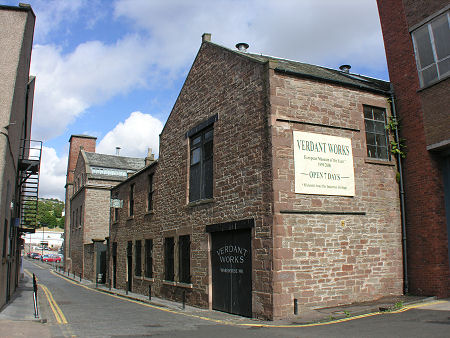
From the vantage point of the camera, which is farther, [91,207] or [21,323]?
[91,207]

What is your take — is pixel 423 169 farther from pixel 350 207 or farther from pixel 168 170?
pixel 168 170

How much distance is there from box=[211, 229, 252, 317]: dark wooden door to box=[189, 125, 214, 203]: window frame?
6.29 ft

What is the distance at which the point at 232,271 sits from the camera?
12953 mm

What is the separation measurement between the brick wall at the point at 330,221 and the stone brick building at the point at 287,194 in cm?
3

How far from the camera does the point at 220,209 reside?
1396 cm

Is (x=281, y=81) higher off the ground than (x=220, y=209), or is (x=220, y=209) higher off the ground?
(x=281, y=81)

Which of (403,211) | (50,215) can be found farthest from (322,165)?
(50,215)

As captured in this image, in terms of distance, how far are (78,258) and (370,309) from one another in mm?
34907

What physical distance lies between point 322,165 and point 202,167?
5.40 metres

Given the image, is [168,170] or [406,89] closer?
[406,89]

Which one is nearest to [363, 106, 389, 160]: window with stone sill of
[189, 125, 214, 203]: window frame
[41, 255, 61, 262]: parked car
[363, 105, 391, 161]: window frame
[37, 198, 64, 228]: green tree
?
[363, 105, 391, 161]: window frame

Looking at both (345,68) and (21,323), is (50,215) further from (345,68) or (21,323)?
(21,323)

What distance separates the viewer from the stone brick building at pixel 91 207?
36.0 m

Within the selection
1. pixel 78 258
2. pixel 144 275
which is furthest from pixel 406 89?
pixel 78 258
